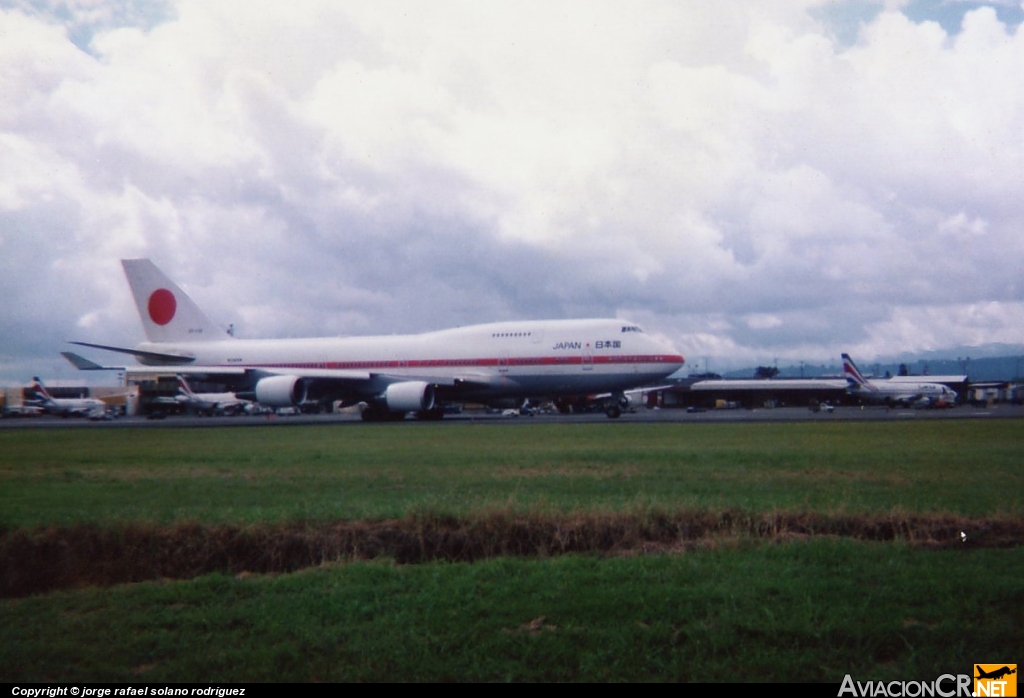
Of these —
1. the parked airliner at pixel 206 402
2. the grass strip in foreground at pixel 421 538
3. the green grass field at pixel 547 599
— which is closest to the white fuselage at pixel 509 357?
the parked airliner at pixel 206 402

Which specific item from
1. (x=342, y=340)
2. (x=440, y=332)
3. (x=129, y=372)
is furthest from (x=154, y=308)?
(x=440, y=332)

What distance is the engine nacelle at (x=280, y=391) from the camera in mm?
44062

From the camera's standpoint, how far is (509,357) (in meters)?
45.7

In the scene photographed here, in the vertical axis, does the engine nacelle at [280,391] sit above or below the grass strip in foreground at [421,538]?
above

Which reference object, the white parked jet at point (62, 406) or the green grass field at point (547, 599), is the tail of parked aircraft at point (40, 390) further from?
the green grass field at point (547, 599)

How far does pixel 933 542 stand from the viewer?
9.95m

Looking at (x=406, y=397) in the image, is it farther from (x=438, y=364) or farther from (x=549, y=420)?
(x=549, y=420)

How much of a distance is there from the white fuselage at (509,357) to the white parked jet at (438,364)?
0.05 meters

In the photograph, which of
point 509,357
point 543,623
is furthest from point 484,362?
point 543,623

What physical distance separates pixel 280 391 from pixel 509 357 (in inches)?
449

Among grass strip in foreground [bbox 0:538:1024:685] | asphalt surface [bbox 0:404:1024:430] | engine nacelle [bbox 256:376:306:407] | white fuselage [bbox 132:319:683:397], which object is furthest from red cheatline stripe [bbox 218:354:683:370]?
grass strip in foreground [bbox 0:538:1024:685]

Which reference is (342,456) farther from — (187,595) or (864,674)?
(864,674)

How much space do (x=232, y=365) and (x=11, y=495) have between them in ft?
128

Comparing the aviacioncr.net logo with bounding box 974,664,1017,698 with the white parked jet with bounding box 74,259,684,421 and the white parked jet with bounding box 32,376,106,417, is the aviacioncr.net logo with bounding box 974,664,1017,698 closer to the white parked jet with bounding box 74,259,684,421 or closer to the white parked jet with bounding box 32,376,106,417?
the white parked jet with bounding box 74,259,684,421
